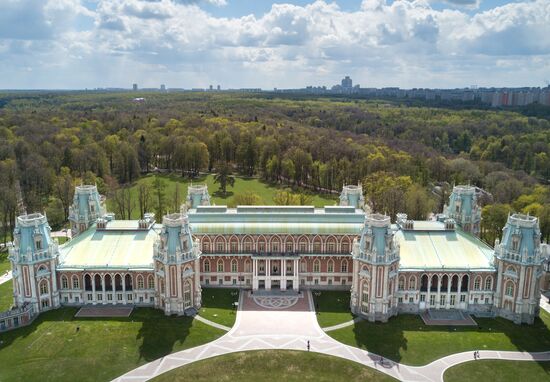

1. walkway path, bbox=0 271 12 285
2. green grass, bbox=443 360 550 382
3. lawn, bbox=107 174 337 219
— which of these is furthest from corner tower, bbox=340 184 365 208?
walkway path, bbox=0 271 12 285

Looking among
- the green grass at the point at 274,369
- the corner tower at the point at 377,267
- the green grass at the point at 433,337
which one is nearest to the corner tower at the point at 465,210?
the green grass at the point at 433,337

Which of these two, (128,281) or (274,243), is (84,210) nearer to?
(128,281)

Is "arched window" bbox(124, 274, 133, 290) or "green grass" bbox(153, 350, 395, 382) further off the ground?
"arched window" bbox(124, 274, 133, 290)

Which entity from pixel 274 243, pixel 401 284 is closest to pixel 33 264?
pixel 274 243

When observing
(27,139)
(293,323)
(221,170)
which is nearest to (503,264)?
(293,323)

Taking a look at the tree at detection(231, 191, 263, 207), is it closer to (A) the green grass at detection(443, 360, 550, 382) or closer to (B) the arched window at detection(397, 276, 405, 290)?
(B) the arched window at detection(397, 276, 405, 290)

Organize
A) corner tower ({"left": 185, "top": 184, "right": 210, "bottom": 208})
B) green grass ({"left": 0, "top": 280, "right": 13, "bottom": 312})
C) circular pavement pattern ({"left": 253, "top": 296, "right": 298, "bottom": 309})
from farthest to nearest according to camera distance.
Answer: corner tower ({"left": 185, "top": 184, "right": 210, "bottom": 208}) → circular pavement pattern ({"left": 253, "top": 296, "right": 298, "bottom": 309}) → green grass ({"left": 0, "top": 280, "right": 13, "bottom": 312})

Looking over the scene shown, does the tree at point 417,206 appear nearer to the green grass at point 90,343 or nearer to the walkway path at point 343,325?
the walkway path at point 343,325
